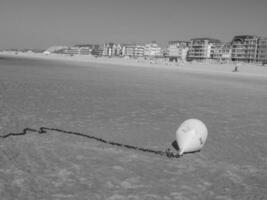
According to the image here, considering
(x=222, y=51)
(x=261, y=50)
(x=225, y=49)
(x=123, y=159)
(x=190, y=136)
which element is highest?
(x=225, y=49)

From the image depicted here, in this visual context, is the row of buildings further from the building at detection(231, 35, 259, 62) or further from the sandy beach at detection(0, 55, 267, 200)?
the sandy beach at detection(0, 55, 267, 200)

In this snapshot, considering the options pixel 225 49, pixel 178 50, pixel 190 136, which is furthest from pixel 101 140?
pixel 178 50

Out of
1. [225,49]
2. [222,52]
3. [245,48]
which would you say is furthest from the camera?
[222,52]

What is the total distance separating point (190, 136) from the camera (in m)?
7.00

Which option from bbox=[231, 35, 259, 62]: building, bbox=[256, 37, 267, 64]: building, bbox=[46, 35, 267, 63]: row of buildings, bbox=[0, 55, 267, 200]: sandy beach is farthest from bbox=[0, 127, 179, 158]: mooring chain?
bbox=[231, 35, 259, 62]: building

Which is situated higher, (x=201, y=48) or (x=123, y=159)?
(x=201, y=48)

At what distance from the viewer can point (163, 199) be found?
500 centimetres

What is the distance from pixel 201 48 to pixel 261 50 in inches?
1249

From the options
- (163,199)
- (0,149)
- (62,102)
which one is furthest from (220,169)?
(62,102)

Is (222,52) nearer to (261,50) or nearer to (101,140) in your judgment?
(261,50)

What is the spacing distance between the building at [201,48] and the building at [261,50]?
87.8 feet

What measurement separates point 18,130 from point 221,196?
5154 millimetres

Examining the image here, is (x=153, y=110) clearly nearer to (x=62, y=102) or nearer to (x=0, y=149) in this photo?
(x=62, y=102)

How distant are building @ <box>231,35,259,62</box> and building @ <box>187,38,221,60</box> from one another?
12902mm
